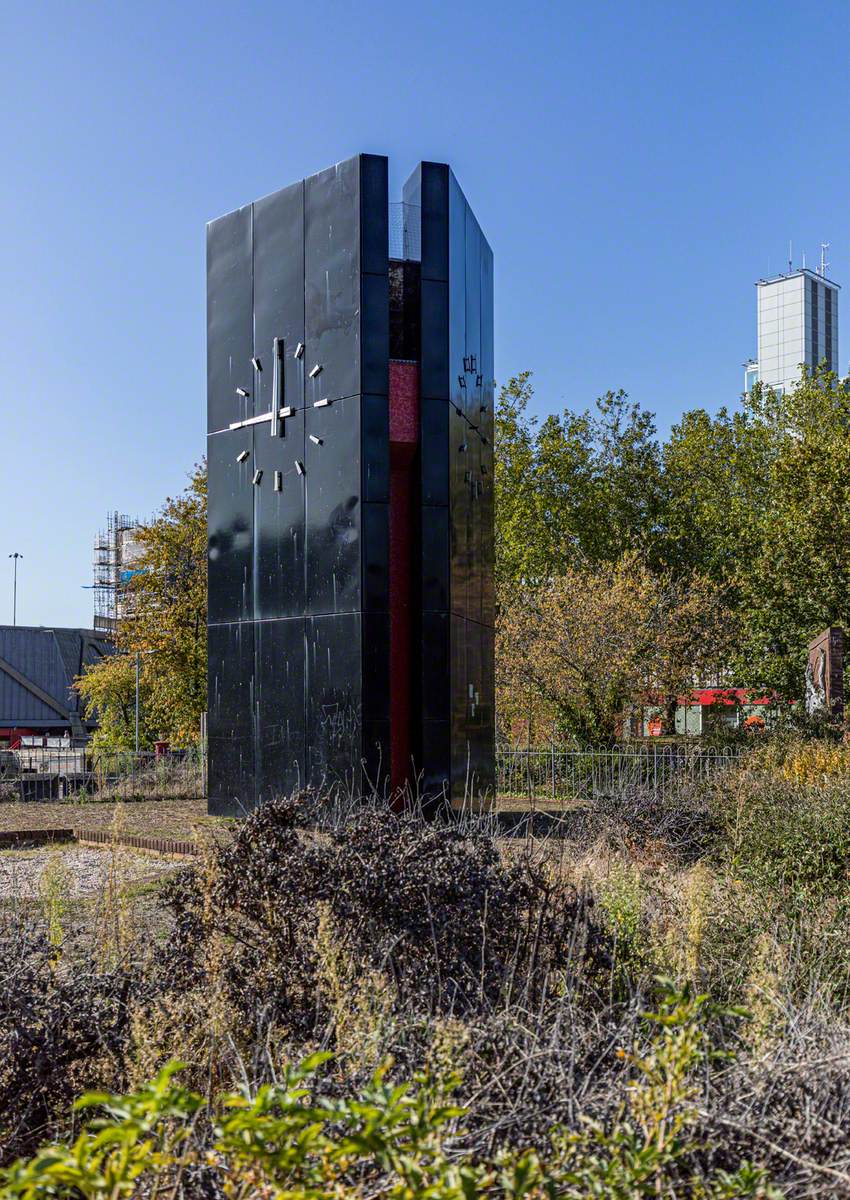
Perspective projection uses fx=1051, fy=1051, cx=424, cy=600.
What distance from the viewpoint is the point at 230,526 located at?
42.5ft

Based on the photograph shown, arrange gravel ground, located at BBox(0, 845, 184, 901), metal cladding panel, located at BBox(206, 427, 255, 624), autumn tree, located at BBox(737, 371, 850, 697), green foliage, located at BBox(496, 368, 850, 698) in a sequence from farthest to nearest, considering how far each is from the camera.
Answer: green foliage, located at BBox(496, 368, 850, 698) < autumn tree, located at BBox(737, 371, 850, 697) < metal cladding panel, located at BBox(206, 427, 255, 624) < gravel ground, located at BBox(0, 845, 184, 901)

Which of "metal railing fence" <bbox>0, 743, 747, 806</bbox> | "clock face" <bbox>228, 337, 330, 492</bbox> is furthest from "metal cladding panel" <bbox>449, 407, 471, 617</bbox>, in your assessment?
"metal railing fence" <bbox>0, 743, 747, 806</bbox>

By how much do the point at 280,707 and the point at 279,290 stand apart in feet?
16.3

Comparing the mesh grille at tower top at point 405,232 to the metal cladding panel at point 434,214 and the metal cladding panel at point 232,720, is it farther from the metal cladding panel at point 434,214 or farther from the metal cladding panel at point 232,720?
the metal cladding panel at point 232,720

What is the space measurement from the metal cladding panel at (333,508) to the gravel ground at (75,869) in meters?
3.38

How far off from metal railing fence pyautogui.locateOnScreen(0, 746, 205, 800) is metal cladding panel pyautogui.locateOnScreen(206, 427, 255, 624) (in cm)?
406

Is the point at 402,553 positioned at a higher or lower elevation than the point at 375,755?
higher

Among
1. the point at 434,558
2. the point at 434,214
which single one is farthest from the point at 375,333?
the point at 434,558

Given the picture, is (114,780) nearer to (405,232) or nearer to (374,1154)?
(405,232)

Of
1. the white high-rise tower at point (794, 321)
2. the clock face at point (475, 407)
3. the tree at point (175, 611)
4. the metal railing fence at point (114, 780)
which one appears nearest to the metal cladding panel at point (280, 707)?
the clock face at point (475, 407)

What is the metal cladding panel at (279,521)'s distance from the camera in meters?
12.2

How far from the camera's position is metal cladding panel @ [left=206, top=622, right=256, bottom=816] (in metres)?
12.5

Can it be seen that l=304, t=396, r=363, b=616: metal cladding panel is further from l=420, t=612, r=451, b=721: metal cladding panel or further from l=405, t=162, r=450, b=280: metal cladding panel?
l=405, t=162, r=450, b=280: metal cladding panel

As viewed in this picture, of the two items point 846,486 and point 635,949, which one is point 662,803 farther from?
point 846,486
